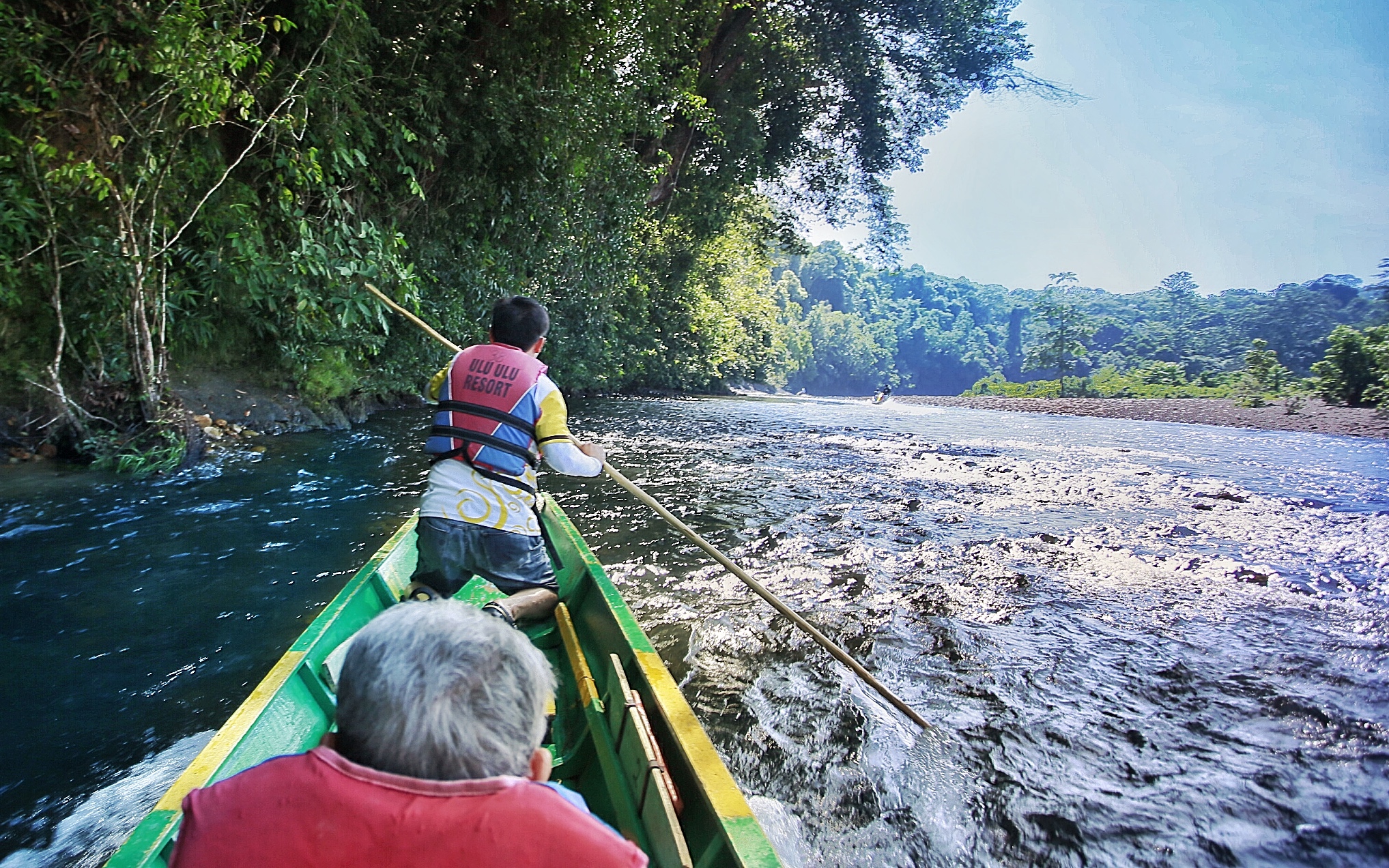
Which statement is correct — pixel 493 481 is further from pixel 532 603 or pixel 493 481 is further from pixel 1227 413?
pixel 1227 413

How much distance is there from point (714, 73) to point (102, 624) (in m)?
17.4

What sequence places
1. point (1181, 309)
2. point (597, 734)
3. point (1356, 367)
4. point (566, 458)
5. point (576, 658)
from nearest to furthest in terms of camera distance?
1. point (597, 734)
2. point (576, 658)
3. point (566, 458)
4. point (1356, 367)
5. point (1181, 309)

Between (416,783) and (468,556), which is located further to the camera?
(468,556)

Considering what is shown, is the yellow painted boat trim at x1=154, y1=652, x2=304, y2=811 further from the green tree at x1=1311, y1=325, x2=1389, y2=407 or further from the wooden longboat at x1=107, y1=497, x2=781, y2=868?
the green tree at x1=1311, y1=325, x2=1389, y2=407

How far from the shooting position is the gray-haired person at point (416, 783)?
1.03 metres

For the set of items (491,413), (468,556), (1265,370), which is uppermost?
(1265,370)

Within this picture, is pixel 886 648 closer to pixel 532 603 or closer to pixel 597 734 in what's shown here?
pixel 532 603

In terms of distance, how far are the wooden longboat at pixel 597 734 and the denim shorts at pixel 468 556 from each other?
211 mm

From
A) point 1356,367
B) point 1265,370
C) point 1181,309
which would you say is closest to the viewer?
point 1356,367

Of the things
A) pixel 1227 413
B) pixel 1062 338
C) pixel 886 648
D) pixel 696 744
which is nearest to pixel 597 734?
pixel 696 744

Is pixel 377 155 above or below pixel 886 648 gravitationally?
above

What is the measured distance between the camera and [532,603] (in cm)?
365

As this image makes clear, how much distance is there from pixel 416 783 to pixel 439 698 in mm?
133

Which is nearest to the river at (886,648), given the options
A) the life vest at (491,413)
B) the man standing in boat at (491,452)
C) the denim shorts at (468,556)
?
the denim shorts at (468,556)
